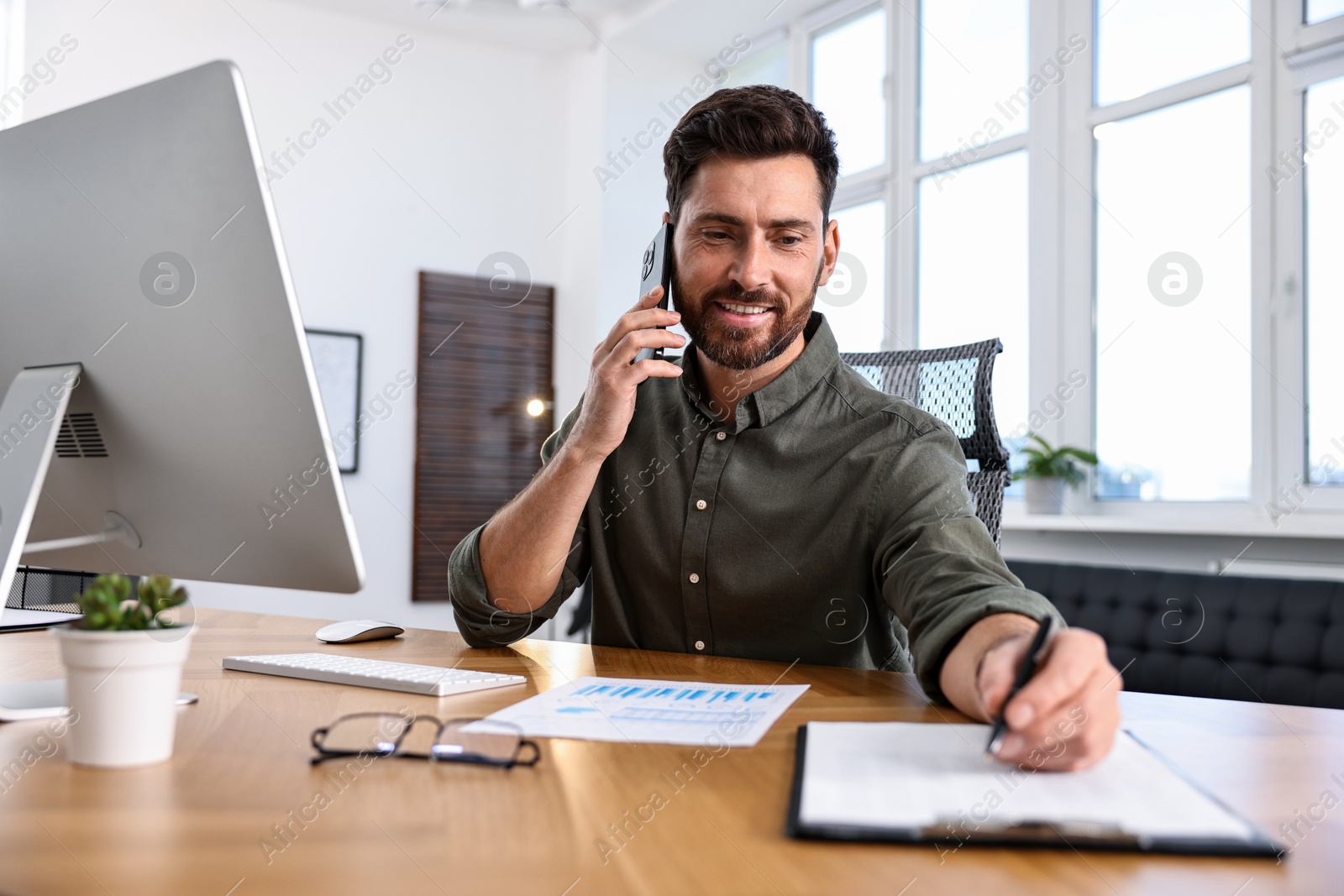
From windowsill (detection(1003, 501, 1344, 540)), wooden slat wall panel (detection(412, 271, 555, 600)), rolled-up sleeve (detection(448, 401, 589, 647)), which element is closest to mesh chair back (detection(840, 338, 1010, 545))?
rolled-up sleeve (detection(448, 401, 589, 647))

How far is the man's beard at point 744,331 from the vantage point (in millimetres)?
1459

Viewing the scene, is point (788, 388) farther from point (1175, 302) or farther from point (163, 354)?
point (1175, 302)

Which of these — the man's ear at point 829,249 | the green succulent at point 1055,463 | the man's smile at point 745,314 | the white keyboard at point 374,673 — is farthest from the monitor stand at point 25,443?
the green succulent at point 1055,463

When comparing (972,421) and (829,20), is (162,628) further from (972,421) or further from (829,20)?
(829,20)

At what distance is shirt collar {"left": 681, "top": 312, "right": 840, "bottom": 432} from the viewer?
4.77 ft

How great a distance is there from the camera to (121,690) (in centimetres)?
71

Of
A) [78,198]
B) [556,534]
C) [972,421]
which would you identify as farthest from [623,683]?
[972,421]

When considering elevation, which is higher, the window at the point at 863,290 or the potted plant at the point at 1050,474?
the window at the point at 863,290

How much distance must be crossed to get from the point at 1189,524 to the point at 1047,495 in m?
0.58

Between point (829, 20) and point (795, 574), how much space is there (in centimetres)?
414

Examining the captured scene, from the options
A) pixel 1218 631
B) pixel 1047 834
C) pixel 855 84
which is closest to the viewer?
pixel 1047 834

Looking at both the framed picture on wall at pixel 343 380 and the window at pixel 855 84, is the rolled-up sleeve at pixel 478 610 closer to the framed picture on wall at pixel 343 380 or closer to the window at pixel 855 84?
the framed picture on wall at pixel 343 380

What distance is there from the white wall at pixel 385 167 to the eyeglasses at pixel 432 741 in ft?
12.7

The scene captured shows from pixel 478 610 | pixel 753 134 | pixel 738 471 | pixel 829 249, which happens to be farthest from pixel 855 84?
pixel 478 610
